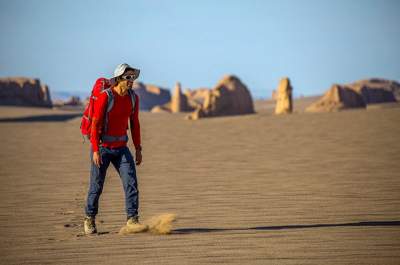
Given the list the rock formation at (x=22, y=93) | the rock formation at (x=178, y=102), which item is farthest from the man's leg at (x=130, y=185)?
the rock formation at (x=22, y=93)

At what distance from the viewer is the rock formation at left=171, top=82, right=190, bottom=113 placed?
65.4 m

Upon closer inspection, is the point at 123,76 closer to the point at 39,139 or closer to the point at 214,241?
the point at 214,241

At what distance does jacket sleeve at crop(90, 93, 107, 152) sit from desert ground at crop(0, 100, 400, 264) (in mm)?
914

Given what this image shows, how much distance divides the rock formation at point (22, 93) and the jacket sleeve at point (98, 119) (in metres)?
61.6

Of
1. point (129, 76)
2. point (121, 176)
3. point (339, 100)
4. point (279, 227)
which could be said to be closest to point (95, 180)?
point (121, 176)

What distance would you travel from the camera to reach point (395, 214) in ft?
26.2

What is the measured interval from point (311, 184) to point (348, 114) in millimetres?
15875

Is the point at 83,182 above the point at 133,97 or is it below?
below

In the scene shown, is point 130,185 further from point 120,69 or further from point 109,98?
point 120,69

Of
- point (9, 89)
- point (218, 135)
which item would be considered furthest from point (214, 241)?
point (9, 89)

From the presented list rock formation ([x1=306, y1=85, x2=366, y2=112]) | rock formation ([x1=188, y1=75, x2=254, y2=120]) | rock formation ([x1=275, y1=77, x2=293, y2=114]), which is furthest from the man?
rock formation ([x1=306, y1=85, x2=366, y2=112])

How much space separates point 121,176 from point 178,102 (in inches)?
2309

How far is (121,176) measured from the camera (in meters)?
7.01

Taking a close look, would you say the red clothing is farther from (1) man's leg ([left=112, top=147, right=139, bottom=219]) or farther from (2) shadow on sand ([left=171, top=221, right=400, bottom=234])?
(2) shadow on sand ([left=171, top=221, right=400, bottom=234])
